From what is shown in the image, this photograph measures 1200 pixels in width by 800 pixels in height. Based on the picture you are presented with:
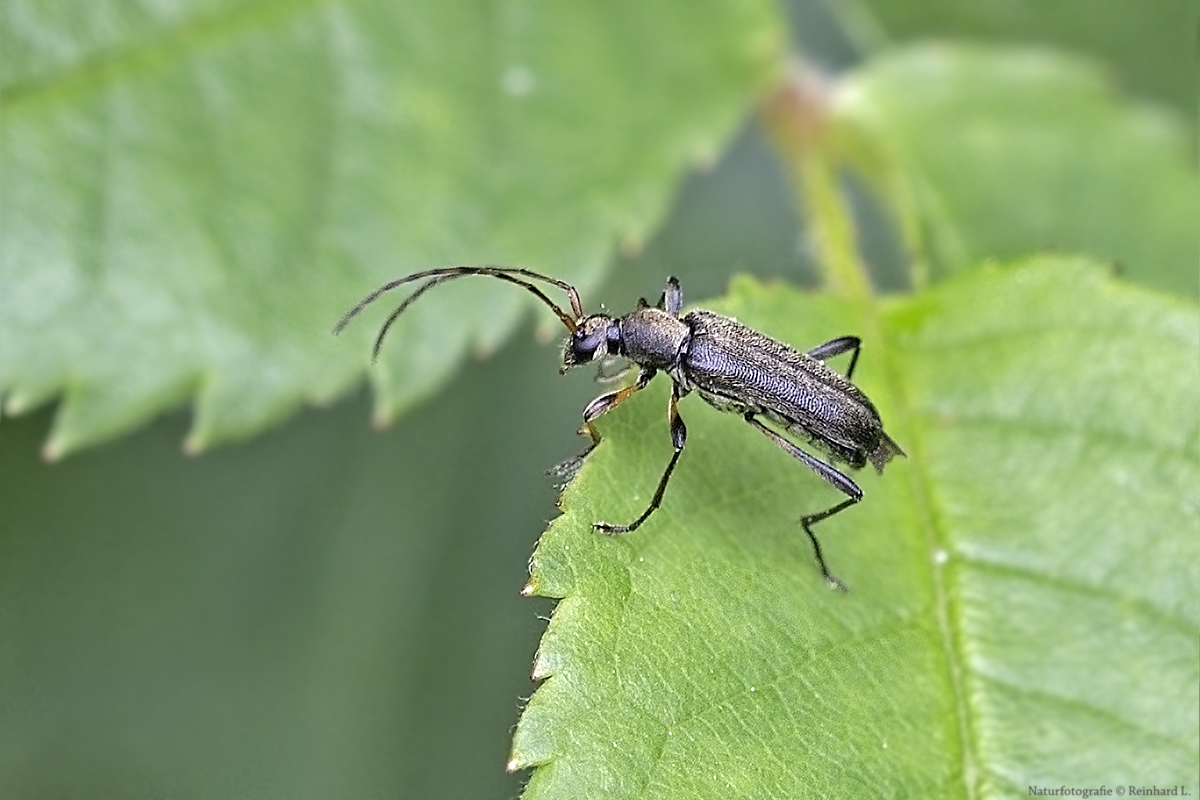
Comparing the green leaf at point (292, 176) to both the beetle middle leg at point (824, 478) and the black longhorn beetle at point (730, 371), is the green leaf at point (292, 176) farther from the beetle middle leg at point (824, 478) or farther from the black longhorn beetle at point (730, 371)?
the beetle middle leg at point (824, 478)

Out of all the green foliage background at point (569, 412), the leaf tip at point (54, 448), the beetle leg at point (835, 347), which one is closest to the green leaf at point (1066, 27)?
the green foliage background at point (569, 412)

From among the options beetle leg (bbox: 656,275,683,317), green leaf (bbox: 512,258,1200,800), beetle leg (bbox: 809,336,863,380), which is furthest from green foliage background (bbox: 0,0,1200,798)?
beetle leg (bbox: 656,275,683,317)

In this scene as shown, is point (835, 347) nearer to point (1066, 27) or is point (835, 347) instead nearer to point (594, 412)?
point (594, 412)

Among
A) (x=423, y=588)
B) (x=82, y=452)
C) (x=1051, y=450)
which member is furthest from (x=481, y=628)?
(x=1051, y=450)

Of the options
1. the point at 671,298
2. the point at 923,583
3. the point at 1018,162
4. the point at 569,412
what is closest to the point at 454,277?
the point at 671,298

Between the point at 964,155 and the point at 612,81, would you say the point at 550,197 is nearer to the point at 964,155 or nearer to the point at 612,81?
the point at 612,81
